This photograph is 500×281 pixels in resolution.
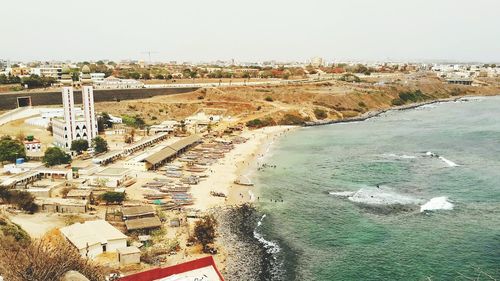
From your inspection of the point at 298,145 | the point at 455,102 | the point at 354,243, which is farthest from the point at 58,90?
the point at 455,102

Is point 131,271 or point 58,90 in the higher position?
point 58,90

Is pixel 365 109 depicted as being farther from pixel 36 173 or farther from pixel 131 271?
pixel 131 271

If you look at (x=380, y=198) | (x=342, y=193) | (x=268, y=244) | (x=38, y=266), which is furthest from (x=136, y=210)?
(x=380, y=198)

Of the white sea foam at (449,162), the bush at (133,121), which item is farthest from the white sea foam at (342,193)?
the bush at (133,121)

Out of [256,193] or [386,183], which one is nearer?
[256,193]

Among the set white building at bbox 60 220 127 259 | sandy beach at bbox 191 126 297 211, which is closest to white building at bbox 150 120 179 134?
sandy beach at bbox 191 126 297 211

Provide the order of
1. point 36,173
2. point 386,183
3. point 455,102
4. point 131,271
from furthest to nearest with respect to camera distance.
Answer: point 455,102 < point 386,183 < point 36,173 < point 131,271

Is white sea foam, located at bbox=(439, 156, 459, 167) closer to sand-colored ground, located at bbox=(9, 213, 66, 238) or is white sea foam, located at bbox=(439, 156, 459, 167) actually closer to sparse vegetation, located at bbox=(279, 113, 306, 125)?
sparse vegetation, located at bbox=(279, 113, 306, 125)
